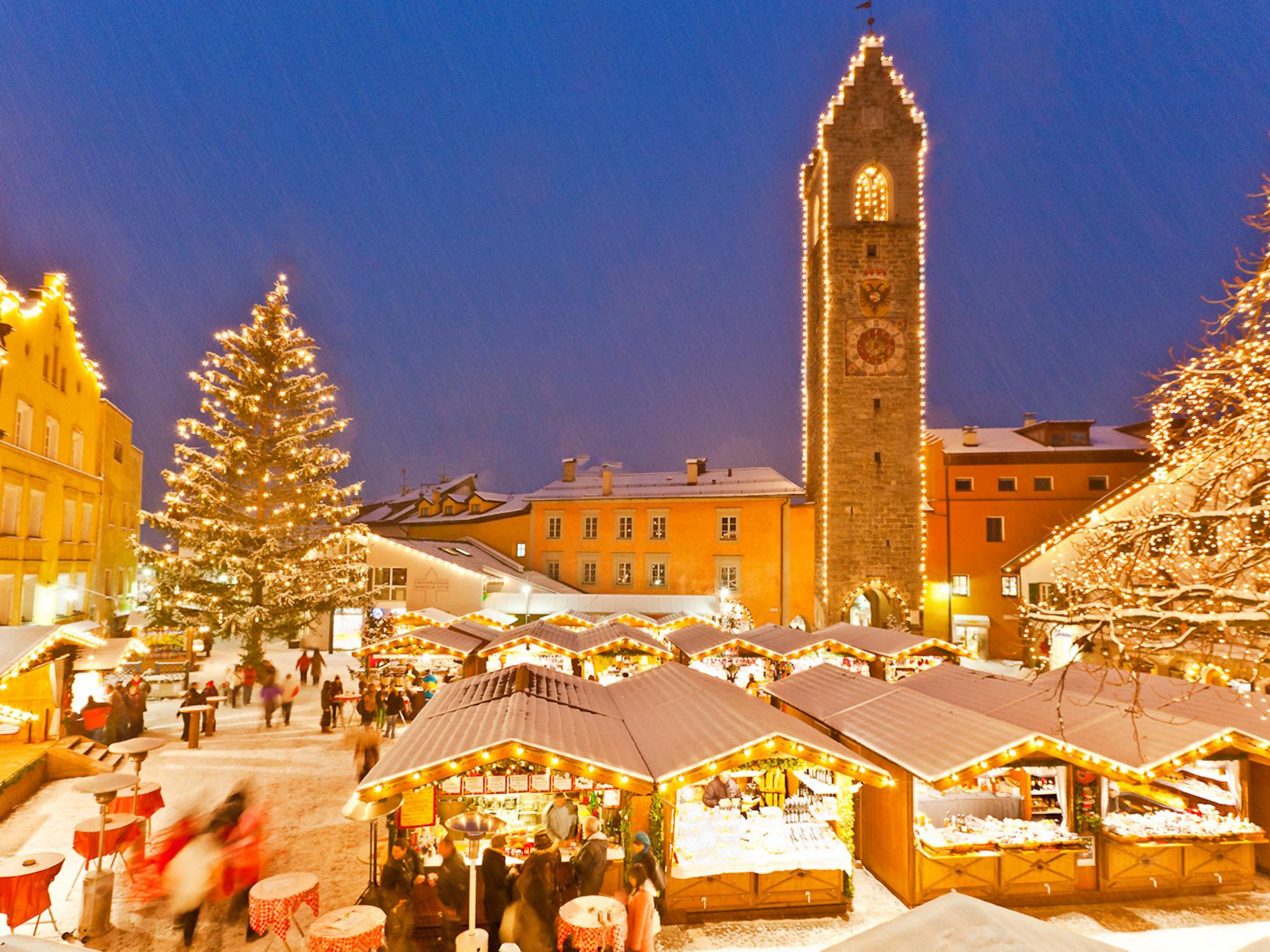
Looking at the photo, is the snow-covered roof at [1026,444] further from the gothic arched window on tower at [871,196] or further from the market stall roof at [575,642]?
the market stall roof at [575,642]

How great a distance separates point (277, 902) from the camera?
7.45 metres

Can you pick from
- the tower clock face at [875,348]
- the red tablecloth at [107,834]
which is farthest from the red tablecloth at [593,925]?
the tower clock face at [875,348]

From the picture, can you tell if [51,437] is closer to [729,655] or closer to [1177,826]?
[729,655]

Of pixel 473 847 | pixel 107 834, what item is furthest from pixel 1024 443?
pixel 107 834

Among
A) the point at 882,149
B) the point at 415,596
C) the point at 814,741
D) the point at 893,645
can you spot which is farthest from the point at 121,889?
the point at 882,149

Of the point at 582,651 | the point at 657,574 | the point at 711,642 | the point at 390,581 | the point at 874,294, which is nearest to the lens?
the point at 582,651

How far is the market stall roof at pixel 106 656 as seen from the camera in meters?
14.7

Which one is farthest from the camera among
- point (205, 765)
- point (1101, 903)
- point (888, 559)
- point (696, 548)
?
point (696, 548)

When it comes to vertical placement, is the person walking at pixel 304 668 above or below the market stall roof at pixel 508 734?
below

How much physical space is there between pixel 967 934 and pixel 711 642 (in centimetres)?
1809

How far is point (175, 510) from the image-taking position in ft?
68.6

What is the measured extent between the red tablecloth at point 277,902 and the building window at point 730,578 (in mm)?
27499

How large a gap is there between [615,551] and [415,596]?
9.91m

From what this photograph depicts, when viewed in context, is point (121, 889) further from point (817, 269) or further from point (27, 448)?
point (817, 269)
